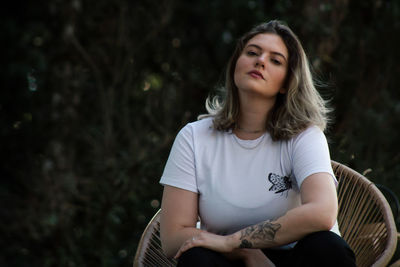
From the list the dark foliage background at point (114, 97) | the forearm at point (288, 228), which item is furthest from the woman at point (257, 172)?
the dark foliage background at point (114, 97)

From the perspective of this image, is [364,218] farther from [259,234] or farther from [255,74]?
[255,74]

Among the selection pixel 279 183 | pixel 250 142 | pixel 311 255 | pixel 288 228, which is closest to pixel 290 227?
pixel 288 228

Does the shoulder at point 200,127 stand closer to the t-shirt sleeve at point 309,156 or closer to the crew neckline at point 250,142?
the crew neckline at point 250,142

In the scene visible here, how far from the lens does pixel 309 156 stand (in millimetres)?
1867

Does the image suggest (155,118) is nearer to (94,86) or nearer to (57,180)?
(94,86)

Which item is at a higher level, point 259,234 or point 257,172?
point 257,172

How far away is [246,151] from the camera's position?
201 cm

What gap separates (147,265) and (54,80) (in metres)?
2.53

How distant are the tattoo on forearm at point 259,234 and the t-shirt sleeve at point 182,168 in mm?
322

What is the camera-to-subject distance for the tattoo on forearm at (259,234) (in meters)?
1.72

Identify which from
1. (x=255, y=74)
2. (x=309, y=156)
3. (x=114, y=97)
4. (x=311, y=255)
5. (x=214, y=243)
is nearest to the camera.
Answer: (x=311, y=255)

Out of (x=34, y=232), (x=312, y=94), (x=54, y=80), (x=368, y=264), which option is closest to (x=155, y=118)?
(x=54, y=80)

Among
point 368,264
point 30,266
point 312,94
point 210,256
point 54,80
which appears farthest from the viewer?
point 54,80

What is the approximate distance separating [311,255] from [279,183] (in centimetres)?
35
